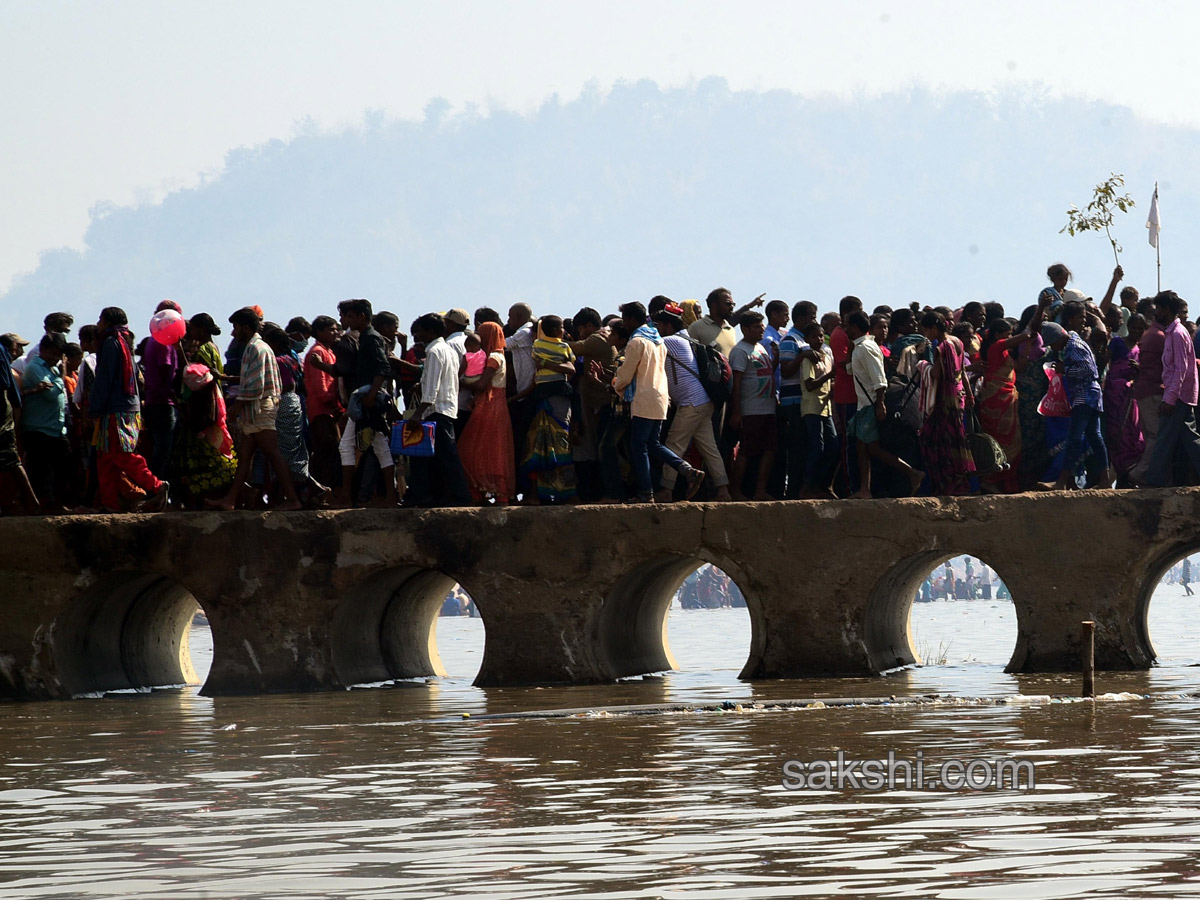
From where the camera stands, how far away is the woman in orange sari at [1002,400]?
14.6 meters

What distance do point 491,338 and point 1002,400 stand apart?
170 inches

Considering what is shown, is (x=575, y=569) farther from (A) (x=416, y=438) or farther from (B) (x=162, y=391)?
(B) (x=162, y=391)

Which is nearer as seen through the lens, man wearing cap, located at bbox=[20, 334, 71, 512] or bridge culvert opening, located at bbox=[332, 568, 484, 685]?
man wearing cap, located at bbox=[20, 334, 71, 512]

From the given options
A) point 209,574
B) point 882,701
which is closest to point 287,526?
point 209,574

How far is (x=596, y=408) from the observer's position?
48.4 feet

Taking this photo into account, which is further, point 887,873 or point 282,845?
point 282,845

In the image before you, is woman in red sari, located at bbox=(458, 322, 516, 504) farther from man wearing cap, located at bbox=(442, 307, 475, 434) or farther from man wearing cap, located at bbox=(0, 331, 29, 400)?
man wearing cap, located at bbox=(0, 331, 29, 400)

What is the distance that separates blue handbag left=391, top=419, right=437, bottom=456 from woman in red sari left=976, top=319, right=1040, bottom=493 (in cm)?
462

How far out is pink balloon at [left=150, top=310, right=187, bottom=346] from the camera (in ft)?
47.4

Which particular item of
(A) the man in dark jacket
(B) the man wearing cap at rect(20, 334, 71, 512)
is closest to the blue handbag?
(A) the man in dark jacket

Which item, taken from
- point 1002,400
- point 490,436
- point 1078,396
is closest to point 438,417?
point 490,436

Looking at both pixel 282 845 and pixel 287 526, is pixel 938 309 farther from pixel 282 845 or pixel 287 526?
pixel 282 845

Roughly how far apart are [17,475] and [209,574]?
1.81 m

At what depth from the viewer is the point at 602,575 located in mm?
14117
